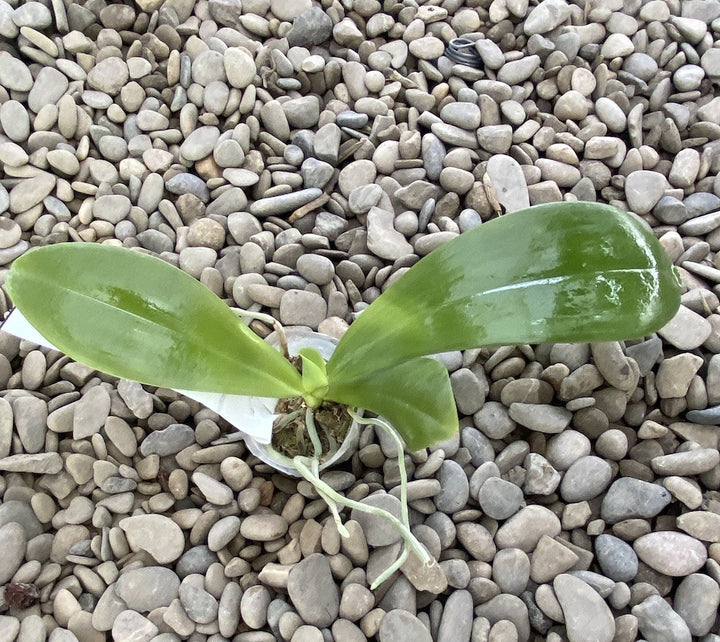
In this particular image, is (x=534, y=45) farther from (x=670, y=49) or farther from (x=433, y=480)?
(x=433, y=480)

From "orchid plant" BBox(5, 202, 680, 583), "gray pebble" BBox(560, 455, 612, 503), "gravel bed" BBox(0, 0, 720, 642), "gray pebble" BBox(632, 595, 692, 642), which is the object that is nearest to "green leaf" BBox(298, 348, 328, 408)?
"orchid plant" BBox(5, 202, 680, 583)

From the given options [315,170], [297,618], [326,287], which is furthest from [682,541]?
[315,170]

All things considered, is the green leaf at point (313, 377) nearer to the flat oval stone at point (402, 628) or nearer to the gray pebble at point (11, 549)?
the flat oval stone at point (402, 628)

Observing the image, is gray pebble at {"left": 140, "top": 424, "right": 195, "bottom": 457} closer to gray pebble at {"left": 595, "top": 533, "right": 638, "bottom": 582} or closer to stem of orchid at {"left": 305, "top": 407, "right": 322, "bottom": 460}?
stem of orchid at {"left": 305, "top": 407, "right": 322, "bottom": 460}

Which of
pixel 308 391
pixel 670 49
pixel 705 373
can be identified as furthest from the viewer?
pixel 670 49

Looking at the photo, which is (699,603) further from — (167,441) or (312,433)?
(167,441)

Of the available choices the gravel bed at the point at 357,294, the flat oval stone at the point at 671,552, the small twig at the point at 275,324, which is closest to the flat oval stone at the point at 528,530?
the gravel bed at the point at 357,294
